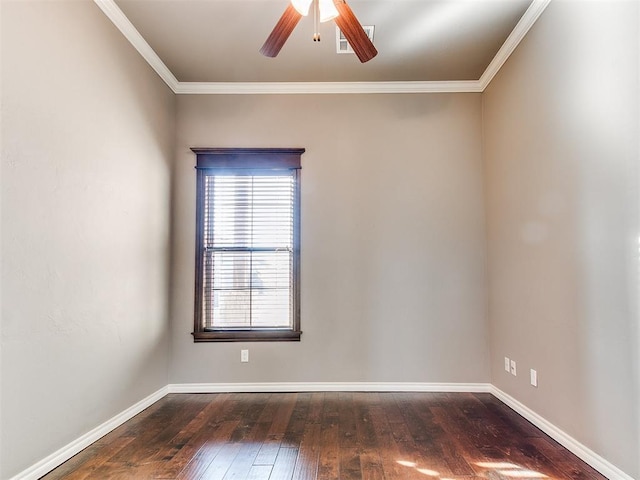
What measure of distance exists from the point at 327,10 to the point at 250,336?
272cm

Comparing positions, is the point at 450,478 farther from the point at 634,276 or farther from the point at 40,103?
the point at 40,103

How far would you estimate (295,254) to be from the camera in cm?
364

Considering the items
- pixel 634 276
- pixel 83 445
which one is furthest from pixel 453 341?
pixel 83 445

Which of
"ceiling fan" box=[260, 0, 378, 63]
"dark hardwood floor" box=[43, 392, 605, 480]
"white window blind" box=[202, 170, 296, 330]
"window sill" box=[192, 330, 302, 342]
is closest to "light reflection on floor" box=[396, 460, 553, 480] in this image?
"dark hardwood floor" box=[43, 392, 605, 480]

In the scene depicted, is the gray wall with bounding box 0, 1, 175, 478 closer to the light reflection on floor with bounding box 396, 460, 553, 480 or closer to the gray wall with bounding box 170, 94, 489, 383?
the gray wall with bounding box 170, 94, 489, 383

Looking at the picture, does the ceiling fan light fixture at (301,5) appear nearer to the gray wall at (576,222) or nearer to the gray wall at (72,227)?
the gray wall at (72,227)

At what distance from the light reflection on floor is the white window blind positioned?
1.76 metres

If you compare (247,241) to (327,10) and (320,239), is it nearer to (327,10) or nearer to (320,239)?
(320,239)

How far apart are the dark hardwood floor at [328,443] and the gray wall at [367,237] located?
36cm

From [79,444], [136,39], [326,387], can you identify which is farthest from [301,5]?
[326,387]

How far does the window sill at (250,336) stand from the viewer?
11.8 feet

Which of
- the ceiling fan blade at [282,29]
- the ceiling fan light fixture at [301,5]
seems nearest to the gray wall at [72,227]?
the ceiling fan blade at [282,29]

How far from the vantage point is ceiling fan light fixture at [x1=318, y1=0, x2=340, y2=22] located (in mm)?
1926

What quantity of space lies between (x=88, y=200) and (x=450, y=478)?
2680 mm
